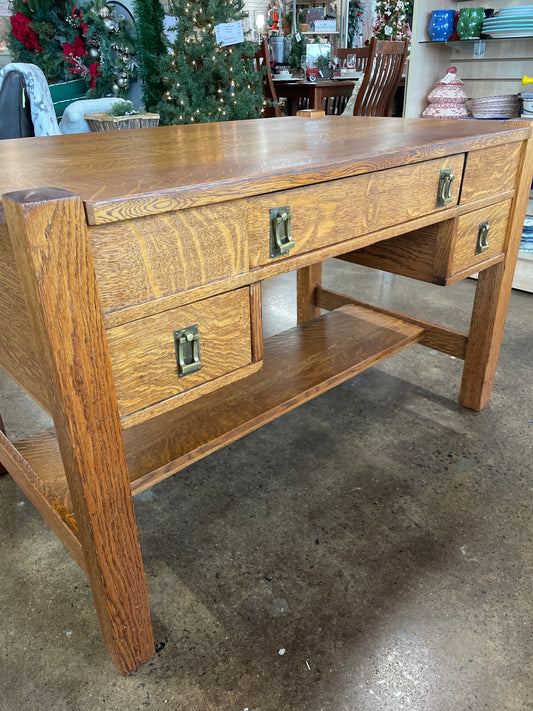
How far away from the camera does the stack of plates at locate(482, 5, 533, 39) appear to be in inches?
89.1

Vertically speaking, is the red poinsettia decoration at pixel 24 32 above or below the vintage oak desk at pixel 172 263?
above

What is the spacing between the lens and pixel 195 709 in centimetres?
87

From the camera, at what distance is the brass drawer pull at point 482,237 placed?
1315mm

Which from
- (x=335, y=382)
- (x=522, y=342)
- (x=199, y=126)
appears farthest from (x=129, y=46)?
(x=335, y=382)

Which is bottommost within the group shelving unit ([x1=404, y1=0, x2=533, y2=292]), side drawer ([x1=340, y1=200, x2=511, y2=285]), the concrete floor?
the concrete floor

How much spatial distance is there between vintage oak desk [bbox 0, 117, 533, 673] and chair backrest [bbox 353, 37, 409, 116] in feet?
8.09

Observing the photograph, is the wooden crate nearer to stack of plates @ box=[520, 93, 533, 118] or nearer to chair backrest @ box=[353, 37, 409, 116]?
chair backrest @ box=[353, 37, 409, 116]

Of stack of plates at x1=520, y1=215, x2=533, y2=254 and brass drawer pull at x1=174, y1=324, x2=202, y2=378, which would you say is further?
stack of plates at x1=520, y1=215, x2=533, y2=254

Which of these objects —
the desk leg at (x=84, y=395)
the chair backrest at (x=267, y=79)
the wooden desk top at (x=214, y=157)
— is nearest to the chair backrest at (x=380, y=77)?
the chair backrest at (x=267, y=79)

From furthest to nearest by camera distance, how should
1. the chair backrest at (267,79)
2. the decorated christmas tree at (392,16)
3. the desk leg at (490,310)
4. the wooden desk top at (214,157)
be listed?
1. the chair backrest at (267,79)
2. the decorated christmas tree at (392,16)
3. the desk leg at (490,310)
4. the wooden desk top at (214,157)

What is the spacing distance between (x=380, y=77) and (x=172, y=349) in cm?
349

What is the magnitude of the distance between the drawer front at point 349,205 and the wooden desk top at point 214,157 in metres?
0.02

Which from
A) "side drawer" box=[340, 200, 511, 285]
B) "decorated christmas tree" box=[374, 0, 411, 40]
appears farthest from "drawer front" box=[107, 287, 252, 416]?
"decorated christmas tree" box=[374, 0, 411, 40]

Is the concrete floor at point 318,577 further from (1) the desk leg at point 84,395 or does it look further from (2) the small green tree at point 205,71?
(2) the small green tree at point 205,71
